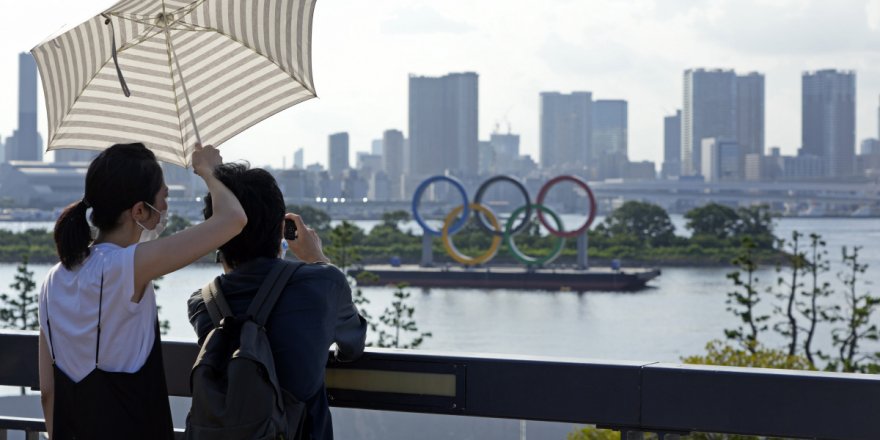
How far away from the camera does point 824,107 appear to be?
105 m

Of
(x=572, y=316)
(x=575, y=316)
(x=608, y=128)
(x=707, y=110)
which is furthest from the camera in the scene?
(x=608, y=128)

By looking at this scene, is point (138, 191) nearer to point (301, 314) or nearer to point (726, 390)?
point (301, 314)

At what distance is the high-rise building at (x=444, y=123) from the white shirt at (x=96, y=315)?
10292cm

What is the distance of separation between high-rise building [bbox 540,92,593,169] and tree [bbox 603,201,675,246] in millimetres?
63059

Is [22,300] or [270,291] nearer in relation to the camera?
[270,291]

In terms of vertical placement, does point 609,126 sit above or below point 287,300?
above

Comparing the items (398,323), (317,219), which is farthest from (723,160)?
(398,323)

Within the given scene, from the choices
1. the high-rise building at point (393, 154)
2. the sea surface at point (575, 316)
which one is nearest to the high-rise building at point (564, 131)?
the high-rise building at point (393, 154)

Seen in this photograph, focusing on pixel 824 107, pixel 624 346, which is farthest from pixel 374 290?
pixel 824 107

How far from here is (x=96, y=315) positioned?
1.92 meters

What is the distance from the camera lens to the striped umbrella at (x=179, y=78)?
2.35m

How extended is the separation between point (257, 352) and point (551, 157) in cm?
12916

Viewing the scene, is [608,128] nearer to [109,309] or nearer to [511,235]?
[511,235]

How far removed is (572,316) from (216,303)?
126ft
